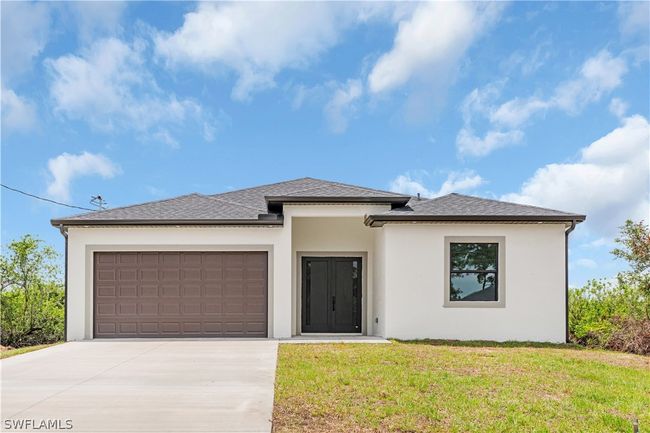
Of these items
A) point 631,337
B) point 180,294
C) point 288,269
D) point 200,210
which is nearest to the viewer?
point 631,337

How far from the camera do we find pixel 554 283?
44.5ft

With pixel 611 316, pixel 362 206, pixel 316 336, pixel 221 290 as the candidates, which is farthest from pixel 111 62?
pixel 611 316

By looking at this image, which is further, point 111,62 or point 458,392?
point 111,62

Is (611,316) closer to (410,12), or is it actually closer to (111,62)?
(410,12)

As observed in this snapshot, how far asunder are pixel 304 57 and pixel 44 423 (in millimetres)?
12477

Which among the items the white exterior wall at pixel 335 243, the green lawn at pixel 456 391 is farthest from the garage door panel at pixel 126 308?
the green lawn at pixel 456 391

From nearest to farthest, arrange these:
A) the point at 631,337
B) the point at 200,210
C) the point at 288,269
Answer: the point at 631,337
the point at 288,269
the point at 200,210

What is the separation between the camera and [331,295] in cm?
1534

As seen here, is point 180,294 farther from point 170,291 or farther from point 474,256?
point 474,256

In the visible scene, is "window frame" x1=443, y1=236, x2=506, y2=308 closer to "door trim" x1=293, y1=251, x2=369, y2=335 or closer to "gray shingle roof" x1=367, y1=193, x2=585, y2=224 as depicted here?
"gray shingle roof" x1=367, y1=193, x2=585, y2=224

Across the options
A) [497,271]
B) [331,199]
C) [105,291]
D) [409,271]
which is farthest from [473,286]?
[105,291]

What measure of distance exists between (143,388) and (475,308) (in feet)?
28.1

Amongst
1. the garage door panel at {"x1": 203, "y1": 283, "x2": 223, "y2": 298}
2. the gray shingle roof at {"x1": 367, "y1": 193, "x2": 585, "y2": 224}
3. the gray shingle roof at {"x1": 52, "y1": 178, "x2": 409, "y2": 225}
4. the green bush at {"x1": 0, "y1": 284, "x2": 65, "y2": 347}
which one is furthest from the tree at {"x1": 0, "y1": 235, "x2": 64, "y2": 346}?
the gray shingle roof at {"x1": 367, "y1": 193, "x2": 585, "y2": 224}

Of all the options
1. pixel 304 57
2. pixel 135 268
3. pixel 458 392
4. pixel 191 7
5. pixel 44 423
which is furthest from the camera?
pixel 304 57
